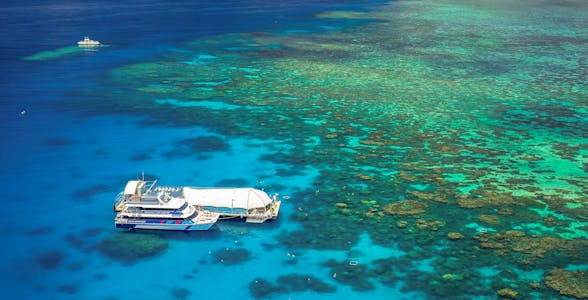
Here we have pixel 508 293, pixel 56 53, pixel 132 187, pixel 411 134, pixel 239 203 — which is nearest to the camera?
pixel 508 293

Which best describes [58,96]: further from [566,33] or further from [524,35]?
[566,33]

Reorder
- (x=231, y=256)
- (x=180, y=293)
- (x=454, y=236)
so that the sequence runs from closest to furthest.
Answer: (x=180, y=293), (x=231, y=256), (x=454, y=236)

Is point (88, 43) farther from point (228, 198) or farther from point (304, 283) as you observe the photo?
point (304, 283)

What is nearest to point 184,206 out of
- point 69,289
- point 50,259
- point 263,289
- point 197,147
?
point 50,259

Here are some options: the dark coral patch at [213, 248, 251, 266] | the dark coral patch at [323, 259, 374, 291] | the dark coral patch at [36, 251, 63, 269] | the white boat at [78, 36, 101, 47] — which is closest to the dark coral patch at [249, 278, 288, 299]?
the dark coral patch at [213, 248, 251, 266]

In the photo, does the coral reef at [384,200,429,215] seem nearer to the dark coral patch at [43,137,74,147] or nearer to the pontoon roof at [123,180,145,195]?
the pontoon roof at [123,180,145,195]

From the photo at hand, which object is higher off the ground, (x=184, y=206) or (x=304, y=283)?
(x=184, y=206)
